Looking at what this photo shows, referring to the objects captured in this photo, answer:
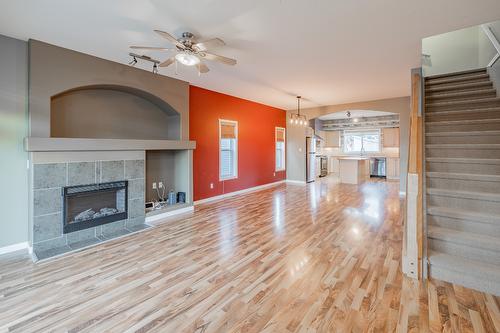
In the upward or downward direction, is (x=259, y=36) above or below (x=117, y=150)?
above

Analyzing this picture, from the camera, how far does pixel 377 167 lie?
10.5 m

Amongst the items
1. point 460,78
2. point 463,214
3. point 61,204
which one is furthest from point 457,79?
point 61,204

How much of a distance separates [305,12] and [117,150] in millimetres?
3406

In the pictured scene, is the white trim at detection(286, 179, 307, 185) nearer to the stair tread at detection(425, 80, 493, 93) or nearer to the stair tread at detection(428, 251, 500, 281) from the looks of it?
the stair tread at detection(425, 80, 493, 93)

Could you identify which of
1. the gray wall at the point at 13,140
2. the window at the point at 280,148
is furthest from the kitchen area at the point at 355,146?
the gray wall at the point at 13,140

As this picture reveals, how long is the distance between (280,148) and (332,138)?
398 centimetres

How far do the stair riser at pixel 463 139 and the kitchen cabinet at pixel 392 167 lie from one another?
6819mm

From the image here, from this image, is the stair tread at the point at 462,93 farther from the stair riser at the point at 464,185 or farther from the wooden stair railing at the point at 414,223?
the wooden stair railing at the point at 414,223

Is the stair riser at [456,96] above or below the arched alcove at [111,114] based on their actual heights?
above

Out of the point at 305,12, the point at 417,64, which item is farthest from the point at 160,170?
the point at 417,64

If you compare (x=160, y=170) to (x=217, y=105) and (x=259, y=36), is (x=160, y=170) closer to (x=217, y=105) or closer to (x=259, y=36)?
(x=217, y=105)

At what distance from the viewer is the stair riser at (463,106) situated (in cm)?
386

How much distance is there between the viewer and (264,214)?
15.9ft

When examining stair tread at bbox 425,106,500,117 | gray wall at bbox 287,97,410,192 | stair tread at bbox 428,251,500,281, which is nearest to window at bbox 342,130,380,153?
gray wall at bbox 287,97,410,192
